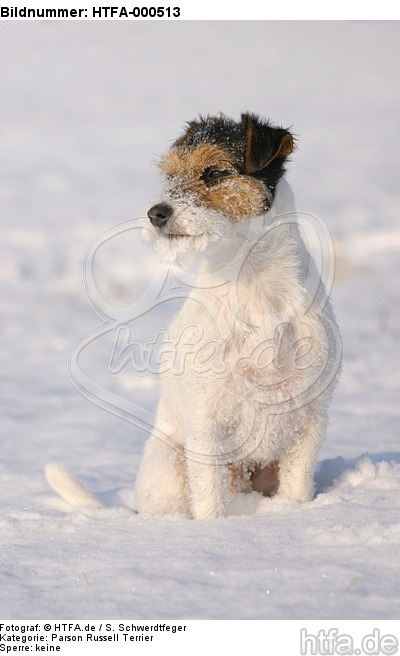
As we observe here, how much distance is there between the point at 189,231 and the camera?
4.20 meters

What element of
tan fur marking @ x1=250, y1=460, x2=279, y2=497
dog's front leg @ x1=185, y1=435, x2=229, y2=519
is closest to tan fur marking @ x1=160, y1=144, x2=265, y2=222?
dog's front leg @ x1=185, y1=435, x2=229, y2=519

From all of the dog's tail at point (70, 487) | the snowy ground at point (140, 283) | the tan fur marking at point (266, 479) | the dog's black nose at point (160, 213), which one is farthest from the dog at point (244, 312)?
the dog's tail at point (70, 487)

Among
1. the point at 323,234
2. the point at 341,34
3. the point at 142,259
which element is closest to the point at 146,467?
the point at 323,234

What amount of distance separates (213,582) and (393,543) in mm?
762

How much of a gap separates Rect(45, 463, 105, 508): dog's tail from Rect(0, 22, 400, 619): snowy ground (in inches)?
5.0

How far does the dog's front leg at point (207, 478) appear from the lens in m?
4.39

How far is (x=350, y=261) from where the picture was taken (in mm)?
11258

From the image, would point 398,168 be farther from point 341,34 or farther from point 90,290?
point 90,290

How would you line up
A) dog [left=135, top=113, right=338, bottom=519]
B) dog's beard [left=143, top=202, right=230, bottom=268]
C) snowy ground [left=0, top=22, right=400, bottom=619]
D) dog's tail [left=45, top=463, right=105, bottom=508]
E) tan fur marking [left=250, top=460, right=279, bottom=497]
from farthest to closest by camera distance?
dog's tail [left=45, top=463, right=105, bottom=508] → tan fur marking [left=250, top=460, right=279, bottom=497] → dog [left=135, top=113, right=338, bottom=519] → dog's beard [left=143, top=202, right=230, bottom=268] → snowy ground [left=0, top=22, right=400, bottom=619]

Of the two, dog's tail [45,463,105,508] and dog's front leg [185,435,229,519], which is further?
dog's tail [45,463,105,508]

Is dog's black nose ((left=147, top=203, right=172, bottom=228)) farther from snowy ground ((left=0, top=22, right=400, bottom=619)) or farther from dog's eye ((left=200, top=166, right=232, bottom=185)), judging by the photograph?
snowy ground ((left=0, top=22, right=400, bottom=619))

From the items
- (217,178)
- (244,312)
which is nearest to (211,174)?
(217,178)

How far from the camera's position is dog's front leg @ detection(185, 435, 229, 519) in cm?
439

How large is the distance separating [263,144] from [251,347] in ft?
3.32
